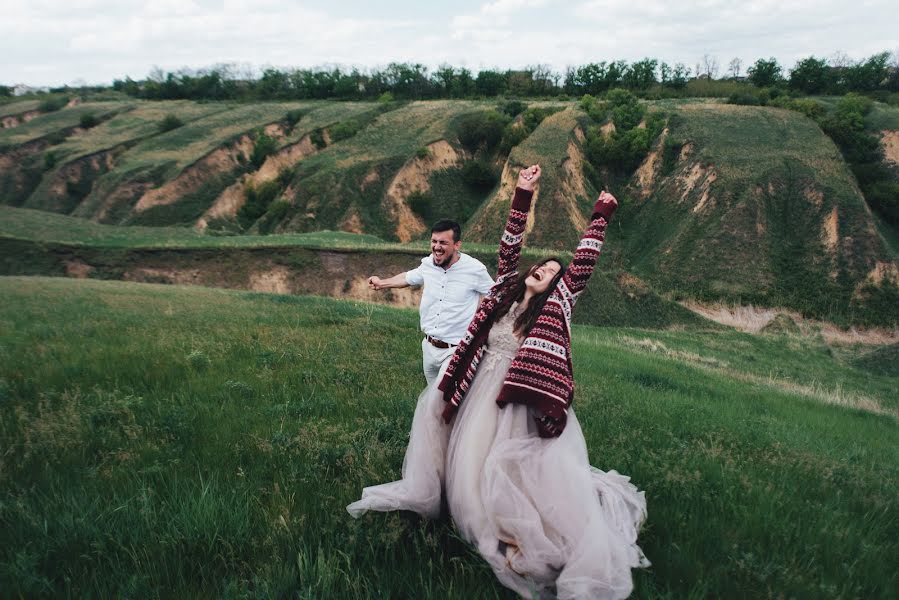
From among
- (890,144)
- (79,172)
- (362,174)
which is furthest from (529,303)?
(79,172)

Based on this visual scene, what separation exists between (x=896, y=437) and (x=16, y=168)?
8512 centimetres

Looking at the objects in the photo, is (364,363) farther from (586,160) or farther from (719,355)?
(586,160)

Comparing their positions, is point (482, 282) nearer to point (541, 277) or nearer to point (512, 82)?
point (541, 277)

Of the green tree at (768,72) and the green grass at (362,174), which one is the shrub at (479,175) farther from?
the green tree at (768,72)

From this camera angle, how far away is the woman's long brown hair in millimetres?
3830

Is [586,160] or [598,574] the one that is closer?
[598,574]

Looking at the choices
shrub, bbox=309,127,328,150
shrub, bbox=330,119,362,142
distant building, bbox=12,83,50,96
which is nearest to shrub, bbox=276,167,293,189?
shrub, bbox=309,127,328,150

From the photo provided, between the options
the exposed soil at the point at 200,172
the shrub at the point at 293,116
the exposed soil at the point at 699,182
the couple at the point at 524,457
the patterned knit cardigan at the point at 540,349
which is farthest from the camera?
the shrub at the point at 293,116

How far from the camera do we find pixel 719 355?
2117cm

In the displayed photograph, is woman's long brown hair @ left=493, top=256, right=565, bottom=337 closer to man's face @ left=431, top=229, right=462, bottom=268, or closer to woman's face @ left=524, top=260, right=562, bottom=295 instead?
woman's face @ left=524, top=260, right=562, bottom=295

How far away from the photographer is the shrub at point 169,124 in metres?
70.9

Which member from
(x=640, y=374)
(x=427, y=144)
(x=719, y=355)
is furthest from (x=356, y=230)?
(x=640, y=374)

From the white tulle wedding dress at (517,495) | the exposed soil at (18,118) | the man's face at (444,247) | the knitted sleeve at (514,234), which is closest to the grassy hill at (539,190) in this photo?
the exposed soil at (18,118)

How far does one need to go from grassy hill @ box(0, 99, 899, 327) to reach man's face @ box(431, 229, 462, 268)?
2775 centimetres
